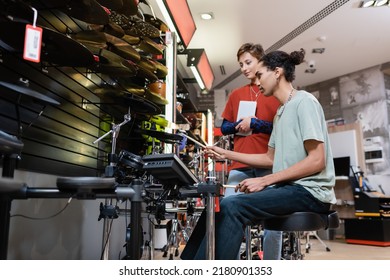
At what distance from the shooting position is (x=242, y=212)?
51.6 inches

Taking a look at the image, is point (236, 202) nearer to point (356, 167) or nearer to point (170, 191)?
point (170, 191)

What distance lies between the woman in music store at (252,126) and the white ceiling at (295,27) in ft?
7.77

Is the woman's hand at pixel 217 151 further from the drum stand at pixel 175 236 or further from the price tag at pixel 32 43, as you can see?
the drum stand at pixel 175 236

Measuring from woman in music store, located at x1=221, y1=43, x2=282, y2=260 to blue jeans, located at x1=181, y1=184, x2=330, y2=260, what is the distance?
584 mm

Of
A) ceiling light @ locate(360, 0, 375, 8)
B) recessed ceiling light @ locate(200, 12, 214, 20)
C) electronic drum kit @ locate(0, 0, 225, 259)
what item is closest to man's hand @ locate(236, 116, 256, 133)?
electronic drum kit @ locate(0, 0, 225, 259)

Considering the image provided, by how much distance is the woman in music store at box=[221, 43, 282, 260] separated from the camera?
6.64ft

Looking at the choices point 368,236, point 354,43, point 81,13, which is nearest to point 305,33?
point 354,43

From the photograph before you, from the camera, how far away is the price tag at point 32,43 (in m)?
1.04

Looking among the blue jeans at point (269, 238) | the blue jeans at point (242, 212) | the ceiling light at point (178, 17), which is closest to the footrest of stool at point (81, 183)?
the blue jeans at point (242, 212)

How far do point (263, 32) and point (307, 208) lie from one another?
4.16 m

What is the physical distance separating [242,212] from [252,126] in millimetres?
814

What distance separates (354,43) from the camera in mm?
5457

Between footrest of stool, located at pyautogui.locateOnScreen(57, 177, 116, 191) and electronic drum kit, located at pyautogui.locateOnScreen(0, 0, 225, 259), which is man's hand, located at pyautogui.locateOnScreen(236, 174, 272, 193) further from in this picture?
footrest of stool, located at pyautogui.locateOnScreen(57, 177, 116, 191)

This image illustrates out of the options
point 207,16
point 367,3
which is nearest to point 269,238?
point 207,16
